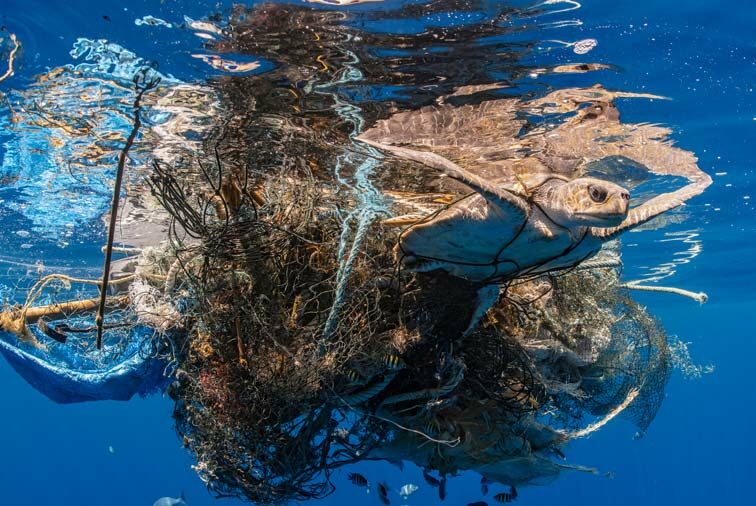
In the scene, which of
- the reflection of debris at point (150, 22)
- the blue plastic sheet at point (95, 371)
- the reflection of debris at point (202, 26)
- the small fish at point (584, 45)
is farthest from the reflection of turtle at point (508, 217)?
the blue plastic sheet at point (95, 371)

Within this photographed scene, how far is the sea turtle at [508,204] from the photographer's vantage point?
148 inches

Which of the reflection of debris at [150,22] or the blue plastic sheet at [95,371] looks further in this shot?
the blue plastic sheet at [95,371]

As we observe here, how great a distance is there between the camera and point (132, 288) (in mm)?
5793

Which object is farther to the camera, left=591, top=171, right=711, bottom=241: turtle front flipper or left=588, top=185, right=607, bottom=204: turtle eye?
left=591, top=171, right=711, bottom=241: turtle front flipper

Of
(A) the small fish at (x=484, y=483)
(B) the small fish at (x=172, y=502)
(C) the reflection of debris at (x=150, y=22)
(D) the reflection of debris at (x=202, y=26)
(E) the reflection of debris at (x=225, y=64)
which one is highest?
(C) the reflection of debris at (x=150, y=22)

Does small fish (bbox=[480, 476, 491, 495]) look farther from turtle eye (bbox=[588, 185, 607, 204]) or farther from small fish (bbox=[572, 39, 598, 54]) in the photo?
small fish (bbox=[572, 39, 598, 54])

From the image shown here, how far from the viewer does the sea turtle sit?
3.75m

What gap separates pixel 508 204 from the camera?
3.73 meters

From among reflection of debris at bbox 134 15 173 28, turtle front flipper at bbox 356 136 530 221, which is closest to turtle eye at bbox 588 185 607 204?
turtle front flipper at bbox 356 136 530 221

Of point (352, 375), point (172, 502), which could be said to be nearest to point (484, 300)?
point (352, 375)

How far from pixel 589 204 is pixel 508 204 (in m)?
0.63

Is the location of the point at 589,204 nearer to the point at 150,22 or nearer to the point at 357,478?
the point at 150,22

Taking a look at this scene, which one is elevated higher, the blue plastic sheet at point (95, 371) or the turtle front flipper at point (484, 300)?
the turtle front flipper at point (484, 300)

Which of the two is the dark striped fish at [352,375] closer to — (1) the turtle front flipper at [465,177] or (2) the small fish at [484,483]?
(1) the turtle front flipper at [465,177]
